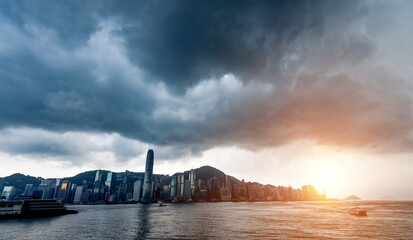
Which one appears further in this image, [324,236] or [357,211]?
[357,211]

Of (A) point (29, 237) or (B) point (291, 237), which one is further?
(A) point (29, 237)

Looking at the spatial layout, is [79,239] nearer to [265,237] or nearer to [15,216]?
[265,237]

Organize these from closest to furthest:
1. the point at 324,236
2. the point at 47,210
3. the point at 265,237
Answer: the point at 265,237 → the point at 324,236 → the point at 47,210

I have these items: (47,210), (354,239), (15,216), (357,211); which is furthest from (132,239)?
(357,211)

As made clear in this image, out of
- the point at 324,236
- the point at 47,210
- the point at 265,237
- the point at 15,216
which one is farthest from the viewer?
the point at 47,210

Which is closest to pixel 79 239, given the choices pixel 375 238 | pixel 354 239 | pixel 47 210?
pixel 354 239

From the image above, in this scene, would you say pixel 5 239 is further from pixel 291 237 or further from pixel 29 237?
pixel 291 237
